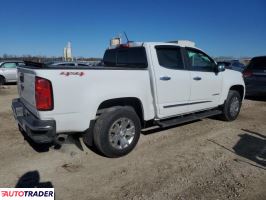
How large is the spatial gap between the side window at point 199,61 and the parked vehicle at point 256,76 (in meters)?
4.39

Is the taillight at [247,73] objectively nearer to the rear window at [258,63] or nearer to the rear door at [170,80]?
the rear window at [258,63]

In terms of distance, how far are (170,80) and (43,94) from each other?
2428mm

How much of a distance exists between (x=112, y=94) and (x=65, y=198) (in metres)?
1.69

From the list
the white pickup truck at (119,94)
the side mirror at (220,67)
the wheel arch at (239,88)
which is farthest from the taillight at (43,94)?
the wheel arch at (239,88)

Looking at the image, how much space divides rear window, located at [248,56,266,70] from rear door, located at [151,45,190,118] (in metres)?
5.64

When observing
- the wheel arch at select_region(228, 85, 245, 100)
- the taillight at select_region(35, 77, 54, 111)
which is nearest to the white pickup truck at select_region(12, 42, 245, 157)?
the taillight at select_region(35, 77, 54, 111)

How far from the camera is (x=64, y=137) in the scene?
13.9 ft

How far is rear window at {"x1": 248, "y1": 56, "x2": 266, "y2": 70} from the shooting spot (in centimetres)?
1022

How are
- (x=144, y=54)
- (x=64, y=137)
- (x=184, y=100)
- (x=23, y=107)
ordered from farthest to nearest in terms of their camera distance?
(x=184, y=100), (x=144, y=54), (x=23, y=107), (x=64, y=137)

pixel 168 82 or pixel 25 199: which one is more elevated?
pixel 168 82

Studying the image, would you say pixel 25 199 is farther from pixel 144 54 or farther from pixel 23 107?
pixel 144 54

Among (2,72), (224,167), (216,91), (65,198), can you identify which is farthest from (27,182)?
(2,72)

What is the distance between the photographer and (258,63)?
10422 mm

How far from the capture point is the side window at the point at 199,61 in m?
6.05
